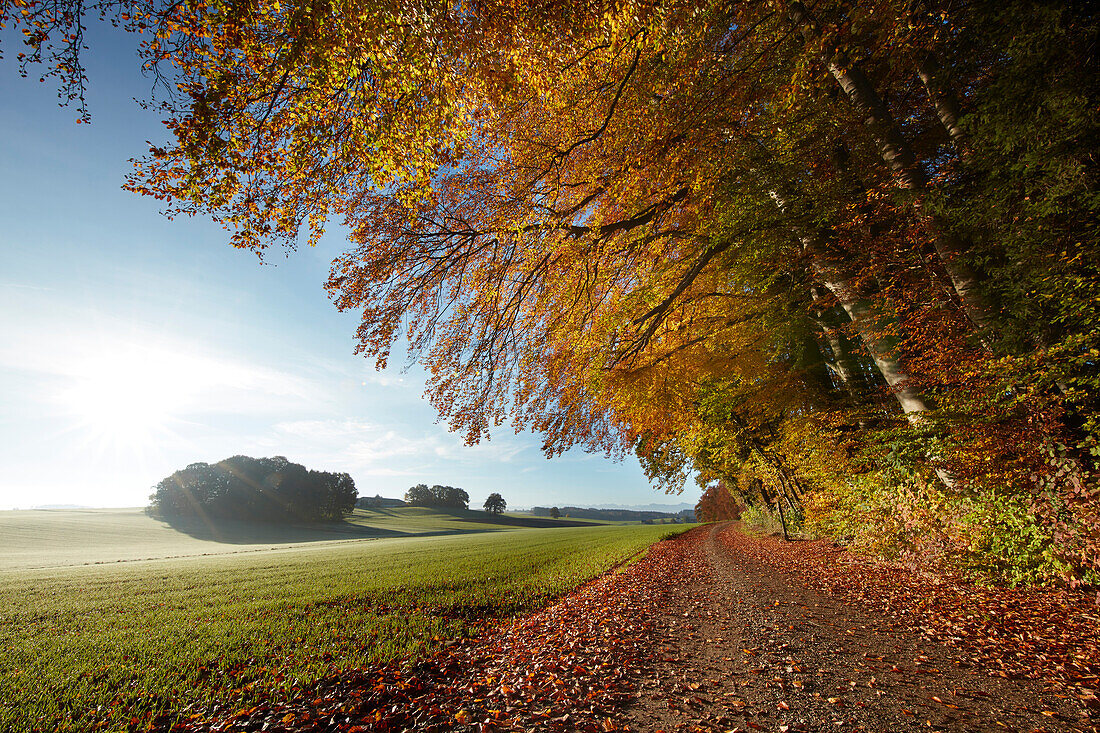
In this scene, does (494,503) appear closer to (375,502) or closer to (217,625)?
(375,502)

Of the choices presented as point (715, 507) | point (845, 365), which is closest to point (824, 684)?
point (845, 365)

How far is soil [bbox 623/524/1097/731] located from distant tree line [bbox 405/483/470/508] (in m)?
113

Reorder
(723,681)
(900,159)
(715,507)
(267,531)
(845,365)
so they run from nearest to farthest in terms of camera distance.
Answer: (723,681) < (900,159) < (845,365) < (267,531) < (715,507)

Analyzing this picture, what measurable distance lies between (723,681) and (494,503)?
111607mm

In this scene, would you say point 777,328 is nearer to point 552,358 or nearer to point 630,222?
point 630,222

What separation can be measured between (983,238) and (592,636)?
836 cm

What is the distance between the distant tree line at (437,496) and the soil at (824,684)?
113 meters

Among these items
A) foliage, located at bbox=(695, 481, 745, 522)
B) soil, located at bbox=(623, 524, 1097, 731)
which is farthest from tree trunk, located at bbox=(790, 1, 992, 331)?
foliage, located at bbox=(695, 481, 745, 522)

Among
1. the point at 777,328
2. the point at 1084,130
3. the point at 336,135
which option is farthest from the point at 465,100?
the point at 777,328

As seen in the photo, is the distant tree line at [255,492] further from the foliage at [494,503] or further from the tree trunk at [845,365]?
the tree trunk at [845,365]

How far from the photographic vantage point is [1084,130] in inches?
169

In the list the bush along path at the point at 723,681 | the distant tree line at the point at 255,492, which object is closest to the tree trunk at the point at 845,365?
the bush along path at the point at 723,681

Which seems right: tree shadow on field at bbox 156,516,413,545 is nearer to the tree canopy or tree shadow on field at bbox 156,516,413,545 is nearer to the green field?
the green field

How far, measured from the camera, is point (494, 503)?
356ft
